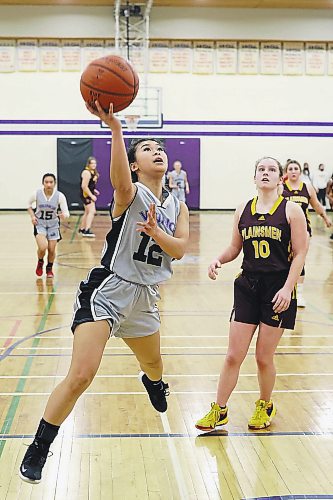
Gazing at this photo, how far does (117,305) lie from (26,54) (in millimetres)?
20910

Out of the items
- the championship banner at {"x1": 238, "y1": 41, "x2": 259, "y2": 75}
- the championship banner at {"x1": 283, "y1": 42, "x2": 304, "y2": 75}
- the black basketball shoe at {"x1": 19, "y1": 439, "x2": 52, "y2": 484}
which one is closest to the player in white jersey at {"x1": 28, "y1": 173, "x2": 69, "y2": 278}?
the black basketball shoe at {"x1": 19, "y1": 439, "x2": 52, "y2": 484}

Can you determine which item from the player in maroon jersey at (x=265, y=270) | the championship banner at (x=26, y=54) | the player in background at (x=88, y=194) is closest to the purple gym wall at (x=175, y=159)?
the championship banner at (x=26, y=54)

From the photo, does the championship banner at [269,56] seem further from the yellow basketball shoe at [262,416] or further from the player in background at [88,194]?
the yellow basketball shoe at [262,416]

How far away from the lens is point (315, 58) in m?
23.6

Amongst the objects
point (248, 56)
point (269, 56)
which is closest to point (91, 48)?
point (248, 56)

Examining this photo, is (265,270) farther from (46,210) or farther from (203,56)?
(203,56)

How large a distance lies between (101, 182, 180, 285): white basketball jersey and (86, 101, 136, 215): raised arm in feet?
0.37

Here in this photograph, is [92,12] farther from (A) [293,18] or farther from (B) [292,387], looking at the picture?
(B) [292,387]

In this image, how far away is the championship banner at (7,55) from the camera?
22.9 meters

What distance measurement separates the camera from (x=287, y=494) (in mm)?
3582

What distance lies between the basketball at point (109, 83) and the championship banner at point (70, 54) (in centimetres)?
2024

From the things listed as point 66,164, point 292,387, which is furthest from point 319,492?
point 66,164

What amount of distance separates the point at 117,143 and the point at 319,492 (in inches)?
78.9

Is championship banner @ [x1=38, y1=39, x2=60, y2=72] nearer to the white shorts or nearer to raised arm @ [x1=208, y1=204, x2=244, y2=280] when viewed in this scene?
raised arm @ [x1=208, y1=204, x2=244, y2=280]
